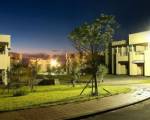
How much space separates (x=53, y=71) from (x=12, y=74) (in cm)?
4826

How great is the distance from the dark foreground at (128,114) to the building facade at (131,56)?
43.5m

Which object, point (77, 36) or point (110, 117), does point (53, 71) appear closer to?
point (77, 36)

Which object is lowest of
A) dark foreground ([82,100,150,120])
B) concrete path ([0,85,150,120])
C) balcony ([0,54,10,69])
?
dark foreground ([82,100,150,120])

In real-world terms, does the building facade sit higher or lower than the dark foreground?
higher

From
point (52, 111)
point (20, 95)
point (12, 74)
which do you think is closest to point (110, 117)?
point (52, 111)

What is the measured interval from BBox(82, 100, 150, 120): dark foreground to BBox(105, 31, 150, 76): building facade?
143 feet

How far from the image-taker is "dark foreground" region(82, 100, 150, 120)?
562 inches

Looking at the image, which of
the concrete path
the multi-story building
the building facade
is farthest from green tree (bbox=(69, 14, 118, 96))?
the building facade

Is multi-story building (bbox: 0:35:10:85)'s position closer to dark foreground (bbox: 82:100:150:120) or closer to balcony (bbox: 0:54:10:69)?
balcony (bbox: 0:54:10:69)

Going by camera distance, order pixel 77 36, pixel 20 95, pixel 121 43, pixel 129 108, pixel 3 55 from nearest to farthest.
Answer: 1. pixel 129 108
2. pixel 20 95
3. pixel 77 36
4. pixel 3 55
5. pixel 121 43

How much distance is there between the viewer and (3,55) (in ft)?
→ 142

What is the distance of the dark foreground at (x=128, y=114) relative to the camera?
562 inches

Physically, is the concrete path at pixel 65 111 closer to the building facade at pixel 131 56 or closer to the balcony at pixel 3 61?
the balcony at pixel 3 61

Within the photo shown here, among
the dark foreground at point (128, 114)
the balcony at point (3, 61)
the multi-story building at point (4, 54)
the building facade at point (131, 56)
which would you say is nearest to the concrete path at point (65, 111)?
the dark foreground at point (128, 114)
